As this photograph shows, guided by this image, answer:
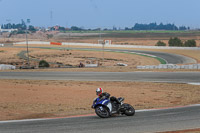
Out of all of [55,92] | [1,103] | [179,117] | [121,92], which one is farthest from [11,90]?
[179,117]

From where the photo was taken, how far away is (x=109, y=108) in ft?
46.6

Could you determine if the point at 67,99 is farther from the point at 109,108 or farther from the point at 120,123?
the point at 120,123

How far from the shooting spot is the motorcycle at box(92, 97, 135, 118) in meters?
14.2

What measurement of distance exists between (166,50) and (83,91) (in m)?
67.2

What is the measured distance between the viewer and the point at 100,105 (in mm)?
14297

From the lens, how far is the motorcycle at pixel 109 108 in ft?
46.6

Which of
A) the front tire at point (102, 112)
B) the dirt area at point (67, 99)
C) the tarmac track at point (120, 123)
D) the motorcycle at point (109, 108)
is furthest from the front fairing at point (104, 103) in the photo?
the dirt area at point (67, 99)

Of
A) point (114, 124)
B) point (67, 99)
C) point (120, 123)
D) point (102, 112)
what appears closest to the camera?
point (114, 124)

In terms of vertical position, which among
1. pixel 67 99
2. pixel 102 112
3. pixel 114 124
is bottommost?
pixel 67 99

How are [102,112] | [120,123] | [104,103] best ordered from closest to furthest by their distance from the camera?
1. [120,123]
2. [104,103]
3. [102,112]

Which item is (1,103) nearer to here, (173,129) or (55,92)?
(55,92)

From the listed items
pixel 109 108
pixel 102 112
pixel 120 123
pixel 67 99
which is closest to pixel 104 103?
pixel 109 108

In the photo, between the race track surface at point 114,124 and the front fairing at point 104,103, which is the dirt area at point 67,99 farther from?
the front fairing at point 104,103

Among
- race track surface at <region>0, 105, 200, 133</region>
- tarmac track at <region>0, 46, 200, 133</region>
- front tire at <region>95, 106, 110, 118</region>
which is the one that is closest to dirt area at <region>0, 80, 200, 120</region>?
tarmac track at <region>0, 46, 200, 133</region>
